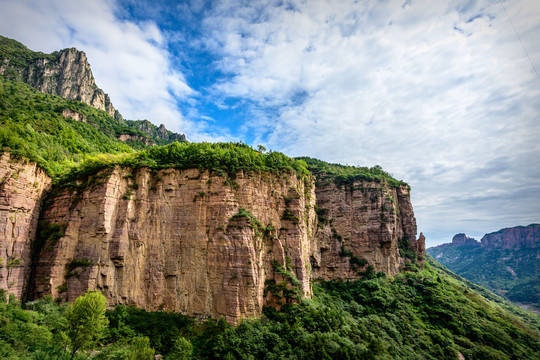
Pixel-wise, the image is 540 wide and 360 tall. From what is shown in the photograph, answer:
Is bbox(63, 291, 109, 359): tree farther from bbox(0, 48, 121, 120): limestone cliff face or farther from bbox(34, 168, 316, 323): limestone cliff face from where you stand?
bbox(0, 48, 121, 120): limestone cliff face

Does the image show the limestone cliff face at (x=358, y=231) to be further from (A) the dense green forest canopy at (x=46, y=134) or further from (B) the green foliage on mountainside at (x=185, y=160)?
(A) the dense green forest canopy at (x=46, y=134)

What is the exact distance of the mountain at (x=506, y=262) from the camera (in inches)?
3969

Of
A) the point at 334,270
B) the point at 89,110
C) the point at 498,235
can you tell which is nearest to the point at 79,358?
the point at 334,270

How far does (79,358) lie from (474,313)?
1966 inches

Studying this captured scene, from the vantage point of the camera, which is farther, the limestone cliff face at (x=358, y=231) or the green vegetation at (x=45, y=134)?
the limestone cliff face at (x=358, y=231)

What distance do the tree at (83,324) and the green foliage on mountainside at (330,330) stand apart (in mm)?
786

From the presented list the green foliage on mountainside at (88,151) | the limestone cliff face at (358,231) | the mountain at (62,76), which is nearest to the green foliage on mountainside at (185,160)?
the green foliage on mountainside at (88,151)

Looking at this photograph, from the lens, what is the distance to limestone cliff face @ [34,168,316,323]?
83.4ft

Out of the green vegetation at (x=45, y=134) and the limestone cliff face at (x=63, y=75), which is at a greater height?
the limestone cliff face at (x=63, y=75)

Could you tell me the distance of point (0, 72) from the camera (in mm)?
71062

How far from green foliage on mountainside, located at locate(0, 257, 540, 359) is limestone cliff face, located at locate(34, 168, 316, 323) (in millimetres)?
1928

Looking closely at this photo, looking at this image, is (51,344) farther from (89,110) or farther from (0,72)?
(0,72)

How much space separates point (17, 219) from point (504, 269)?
170 metres

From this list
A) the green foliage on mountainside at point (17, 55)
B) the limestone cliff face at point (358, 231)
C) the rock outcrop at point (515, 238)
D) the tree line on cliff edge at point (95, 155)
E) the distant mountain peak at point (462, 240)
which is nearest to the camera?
the tree line on cliff edge at point (95, 155)
